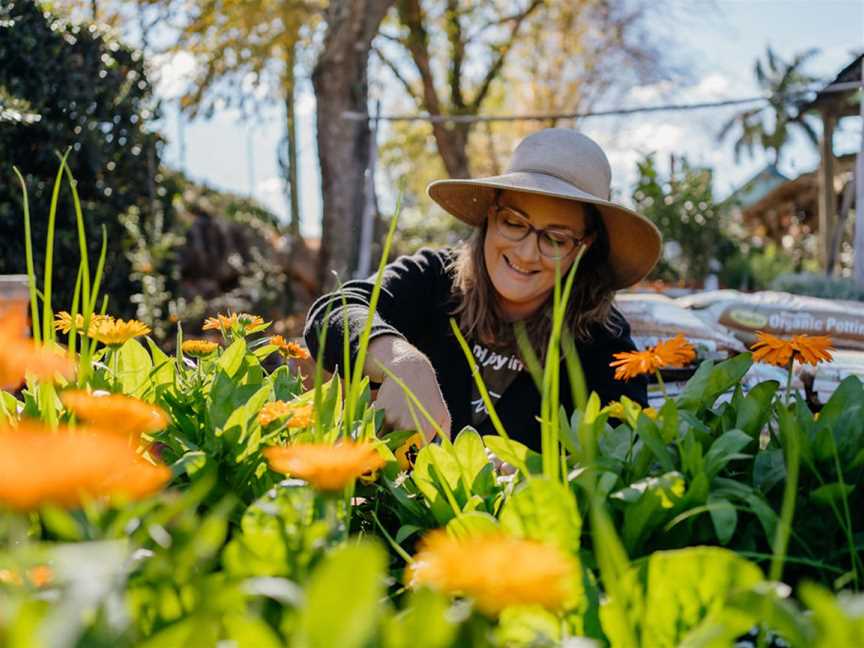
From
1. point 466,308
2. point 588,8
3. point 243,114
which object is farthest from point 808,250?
point 466,308

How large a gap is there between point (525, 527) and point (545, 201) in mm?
1263

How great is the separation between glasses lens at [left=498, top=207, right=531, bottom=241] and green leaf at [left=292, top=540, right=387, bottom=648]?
4.75 ft

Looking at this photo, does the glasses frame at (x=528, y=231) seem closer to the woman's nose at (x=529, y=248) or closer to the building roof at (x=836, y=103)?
the woman's nose at (x=529, y=248)

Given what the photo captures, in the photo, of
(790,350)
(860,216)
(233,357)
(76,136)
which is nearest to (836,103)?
(860,216)

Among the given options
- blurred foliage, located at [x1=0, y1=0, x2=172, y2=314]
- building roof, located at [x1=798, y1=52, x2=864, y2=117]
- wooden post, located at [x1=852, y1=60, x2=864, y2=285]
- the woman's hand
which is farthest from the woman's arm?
building roof, located at [x1=798, y1=52, x2=864, y2=117]

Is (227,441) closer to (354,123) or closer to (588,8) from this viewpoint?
(354,123)

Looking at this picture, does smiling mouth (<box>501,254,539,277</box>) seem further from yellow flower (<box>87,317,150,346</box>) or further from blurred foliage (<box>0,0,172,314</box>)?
blurred foliage (<box>0,0,172,314</box>)

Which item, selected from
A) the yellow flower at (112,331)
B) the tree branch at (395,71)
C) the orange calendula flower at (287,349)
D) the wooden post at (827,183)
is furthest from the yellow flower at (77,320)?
the wooden post at (827,183)

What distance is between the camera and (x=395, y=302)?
5.76ft

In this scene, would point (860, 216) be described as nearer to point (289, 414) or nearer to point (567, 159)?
point (567, 159)

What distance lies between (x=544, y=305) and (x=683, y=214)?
7000 mm

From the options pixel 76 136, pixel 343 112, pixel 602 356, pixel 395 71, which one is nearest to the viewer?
pixel 602 356

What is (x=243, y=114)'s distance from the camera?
918cm

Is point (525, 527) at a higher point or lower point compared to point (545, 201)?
lower
